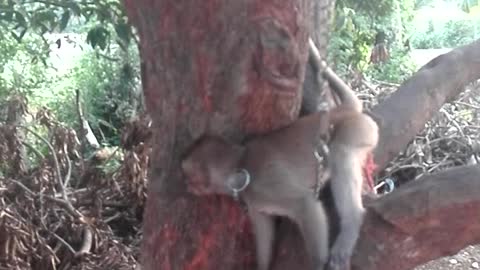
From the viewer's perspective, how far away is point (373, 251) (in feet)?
4.20

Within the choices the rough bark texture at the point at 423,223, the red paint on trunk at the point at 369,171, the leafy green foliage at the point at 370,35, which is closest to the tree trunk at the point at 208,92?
the rough bark texture at the point at 423,223

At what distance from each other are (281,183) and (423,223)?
241 millimetres

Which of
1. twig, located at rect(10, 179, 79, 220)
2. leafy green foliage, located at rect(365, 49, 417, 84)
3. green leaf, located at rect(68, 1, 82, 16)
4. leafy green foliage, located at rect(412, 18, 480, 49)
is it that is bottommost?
leafy green foliage, located at rect(365, 49, 417, 84)

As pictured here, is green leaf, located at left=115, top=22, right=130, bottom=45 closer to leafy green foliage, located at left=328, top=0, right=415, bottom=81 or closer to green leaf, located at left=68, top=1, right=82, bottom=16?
green leaf, located at left=68, top=1, right=82, bottom=16

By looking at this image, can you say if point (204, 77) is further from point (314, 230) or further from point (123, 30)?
point (123, 30)

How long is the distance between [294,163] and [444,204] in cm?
27

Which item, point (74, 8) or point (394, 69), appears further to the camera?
point (394, 69)

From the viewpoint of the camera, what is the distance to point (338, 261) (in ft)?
4.41

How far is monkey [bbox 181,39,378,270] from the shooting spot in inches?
52.2

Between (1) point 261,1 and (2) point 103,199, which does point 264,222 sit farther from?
(2) point 103,199

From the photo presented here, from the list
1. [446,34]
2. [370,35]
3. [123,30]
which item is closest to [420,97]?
[123,30]

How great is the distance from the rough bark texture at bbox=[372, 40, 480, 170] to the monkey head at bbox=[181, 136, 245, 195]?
49 centimetres

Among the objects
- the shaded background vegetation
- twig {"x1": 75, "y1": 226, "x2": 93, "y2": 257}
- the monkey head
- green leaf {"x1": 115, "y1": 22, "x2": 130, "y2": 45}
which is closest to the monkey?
the monkey head

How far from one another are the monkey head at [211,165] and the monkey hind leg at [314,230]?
120mm
